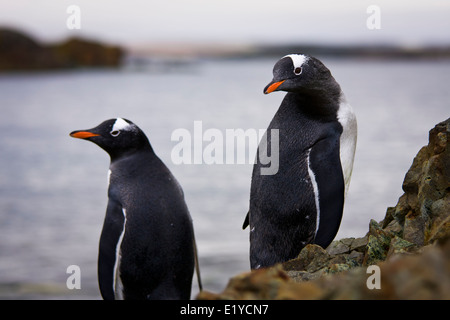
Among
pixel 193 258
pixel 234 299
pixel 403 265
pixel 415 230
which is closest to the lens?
pixel 403 265

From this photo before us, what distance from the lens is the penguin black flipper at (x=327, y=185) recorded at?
289 cm

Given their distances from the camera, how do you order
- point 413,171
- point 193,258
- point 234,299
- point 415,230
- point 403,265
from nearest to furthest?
point 403,265 < point 234,299 < point 415,230 < point 413,171 < point 193,258

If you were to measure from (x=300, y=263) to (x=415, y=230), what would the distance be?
535mm

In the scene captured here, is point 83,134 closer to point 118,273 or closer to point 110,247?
point 110,247

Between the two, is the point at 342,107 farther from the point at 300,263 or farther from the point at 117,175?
the point at 117,175

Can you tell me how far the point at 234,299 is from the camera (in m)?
1.69

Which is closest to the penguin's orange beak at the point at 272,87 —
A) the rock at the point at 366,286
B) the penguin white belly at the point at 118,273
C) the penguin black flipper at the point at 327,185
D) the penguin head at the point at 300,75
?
the penguin head at the point at 300,75

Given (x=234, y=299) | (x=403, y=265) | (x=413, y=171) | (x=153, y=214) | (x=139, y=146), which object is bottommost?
(x=234, y=299)

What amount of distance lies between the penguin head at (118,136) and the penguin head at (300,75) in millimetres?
836

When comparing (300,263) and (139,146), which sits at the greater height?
(139,146)

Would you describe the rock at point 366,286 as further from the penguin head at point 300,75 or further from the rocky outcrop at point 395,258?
the penguin head at point 300,75

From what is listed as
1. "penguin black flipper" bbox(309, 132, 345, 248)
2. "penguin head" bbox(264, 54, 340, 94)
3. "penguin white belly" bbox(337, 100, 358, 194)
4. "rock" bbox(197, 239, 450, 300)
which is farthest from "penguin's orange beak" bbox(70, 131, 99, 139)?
"rock" bbox(197, 239, 450, 300)

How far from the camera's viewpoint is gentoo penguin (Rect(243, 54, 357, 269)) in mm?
2914

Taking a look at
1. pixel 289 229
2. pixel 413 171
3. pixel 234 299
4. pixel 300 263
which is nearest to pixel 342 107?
pixel 413 171
